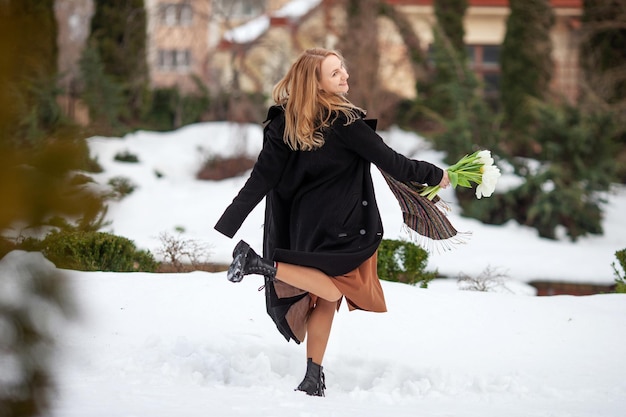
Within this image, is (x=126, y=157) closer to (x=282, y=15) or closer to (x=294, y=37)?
(x=294, y=37)

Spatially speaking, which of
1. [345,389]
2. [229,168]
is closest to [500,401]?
[345,389]

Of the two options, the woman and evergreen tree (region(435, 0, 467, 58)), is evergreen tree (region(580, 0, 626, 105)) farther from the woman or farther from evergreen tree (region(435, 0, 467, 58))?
the woman

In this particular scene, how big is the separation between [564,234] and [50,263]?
41.9 ft

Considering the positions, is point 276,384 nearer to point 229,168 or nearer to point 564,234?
point 564,234

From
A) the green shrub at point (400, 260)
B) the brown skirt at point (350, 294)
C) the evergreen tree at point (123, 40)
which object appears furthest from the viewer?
the evergreen tree at point (123, 40)

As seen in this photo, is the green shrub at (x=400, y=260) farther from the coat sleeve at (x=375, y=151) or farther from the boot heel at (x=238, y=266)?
the boot heel at (x=238, y=266)

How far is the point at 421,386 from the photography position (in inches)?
193

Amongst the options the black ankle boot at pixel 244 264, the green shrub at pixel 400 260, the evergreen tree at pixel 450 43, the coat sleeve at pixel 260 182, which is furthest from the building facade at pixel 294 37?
the black ankle boot at pixel 244 264

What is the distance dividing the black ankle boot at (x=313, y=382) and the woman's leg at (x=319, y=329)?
3 centimetres

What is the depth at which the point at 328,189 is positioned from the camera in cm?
462

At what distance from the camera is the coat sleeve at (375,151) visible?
15.0ft

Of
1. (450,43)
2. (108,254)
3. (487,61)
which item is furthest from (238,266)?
(487,61)

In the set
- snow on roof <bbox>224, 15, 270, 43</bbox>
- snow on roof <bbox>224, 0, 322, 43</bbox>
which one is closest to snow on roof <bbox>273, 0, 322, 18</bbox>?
snow on roof <bbox>224, 0, 322, 43</bbox>

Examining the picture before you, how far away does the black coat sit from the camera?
15.0ft
